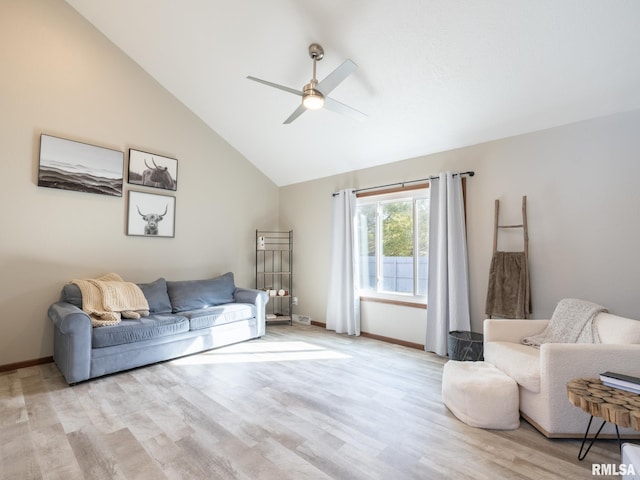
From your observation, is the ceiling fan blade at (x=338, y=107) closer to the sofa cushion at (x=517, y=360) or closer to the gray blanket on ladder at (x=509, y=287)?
the gray blanket on ladder at (x=509, y=287)

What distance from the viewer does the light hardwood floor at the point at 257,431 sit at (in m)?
1.70

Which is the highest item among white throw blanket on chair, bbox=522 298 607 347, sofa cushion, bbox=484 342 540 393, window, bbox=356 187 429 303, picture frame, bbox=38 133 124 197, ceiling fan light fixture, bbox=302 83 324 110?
ceiling fan light fixture, bbox=302 83 324 110

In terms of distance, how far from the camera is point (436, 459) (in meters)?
1.79

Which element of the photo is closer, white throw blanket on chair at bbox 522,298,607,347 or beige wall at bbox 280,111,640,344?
white throw blanket on chair at bbox 522,298,607,347

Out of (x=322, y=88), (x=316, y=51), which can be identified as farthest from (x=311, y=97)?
(x=316, y=51)

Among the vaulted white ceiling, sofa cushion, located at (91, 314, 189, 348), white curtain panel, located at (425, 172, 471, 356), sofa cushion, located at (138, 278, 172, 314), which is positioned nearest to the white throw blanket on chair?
white curtain panel, located at (425, 172, 471, 356)

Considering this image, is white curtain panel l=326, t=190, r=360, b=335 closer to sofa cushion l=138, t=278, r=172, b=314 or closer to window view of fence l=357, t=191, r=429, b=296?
window view of fence l=357, t=191, r=429, b=296

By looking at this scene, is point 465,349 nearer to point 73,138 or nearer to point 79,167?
point 79,167

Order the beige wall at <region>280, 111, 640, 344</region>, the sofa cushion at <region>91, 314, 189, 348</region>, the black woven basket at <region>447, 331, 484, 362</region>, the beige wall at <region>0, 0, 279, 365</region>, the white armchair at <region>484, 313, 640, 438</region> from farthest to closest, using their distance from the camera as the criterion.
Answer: the beige wall at <region>0, 0, 279, 365</region> → the black woven basket at <region>447, 331, 484, 362</region> → the sofa cushion at <region>91, 314, 189, 348</region> → the beige wall at <region>280, 111, 640, 344</region> → the white armchair at <region>484, 313, 640, 438</region>

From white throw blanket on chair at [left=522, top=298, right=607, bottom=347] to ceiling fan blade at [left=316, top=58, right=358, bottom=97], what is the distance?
2.70 metres

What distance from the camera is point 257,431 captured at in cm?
206

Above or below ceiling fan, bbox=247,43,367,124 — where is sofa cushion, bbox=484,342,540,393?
below

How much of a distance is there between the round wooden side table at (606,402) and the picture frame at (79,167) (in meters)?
4.76

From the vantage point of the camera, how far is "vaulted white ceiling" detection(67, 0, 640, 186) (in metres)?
→ 2.39
